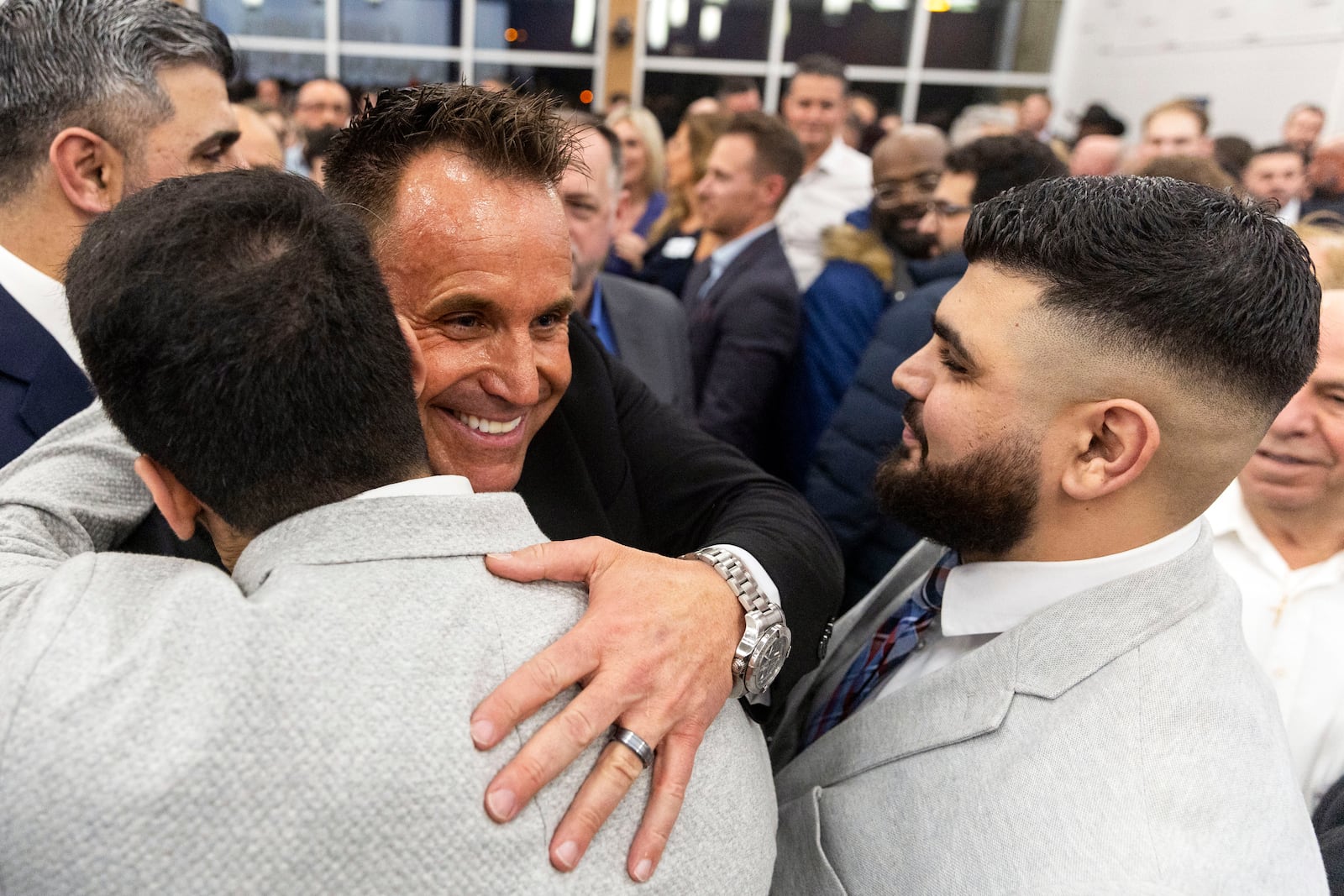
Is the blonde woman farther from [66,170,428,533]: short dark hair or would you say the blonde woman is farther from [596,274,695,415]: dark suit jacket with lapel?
[66,170,428,533]: short dark hair

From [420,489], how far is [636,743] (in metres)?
0.32

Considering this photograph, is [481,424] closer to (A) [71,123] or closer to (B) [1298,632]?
(A) [71,123]

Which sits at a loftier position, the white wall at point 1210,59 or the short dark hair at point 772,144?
the white wall at point 1210,59

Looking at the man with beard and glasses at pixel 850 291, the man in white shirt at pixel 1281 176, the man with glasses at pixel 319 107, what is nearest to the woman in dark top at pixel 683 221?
the man with beard and glasses at pixel 850 291

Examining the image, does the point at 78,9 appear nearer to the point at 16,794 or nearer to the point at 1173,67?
the point at 16,794

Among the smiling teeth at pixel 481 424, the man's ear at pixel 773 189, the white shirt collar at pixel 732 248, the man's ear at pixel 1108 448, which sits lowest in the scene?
the white shirt collar at pixel 732 248

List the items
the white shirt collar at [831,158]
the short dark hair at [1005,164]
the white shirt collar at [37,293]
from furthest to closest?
the white shirt collar at [831,158], the short dark hair at [1005,164], the white shirt collar at [37,293]

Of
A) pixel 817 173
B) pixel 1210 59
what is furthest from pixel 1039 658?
pixel 1210 59

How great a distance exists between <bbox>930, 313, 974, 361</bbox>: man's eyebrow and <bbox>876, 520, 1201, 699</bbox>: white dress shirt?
12.3 inches

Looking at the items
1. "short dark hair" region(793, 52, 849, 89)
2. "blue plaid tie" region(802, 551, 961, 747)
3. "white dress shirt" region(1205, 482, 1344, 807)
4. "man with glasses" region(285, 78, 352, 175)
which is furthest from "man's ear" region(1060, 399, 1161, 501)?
"man with glasses" region(285, 78, 352, 175)

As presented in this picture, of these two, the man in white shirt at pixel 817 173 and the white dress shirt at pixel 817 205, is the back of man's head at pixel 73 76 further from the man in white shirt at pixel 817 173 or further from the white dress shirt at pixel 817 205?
the white dress shirt at pixel 817 205

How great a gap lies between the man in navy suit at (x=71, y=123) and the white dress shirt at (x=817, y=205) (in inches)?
98.6

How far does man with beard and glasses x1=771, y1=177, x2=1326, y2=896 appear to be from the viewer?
106cm

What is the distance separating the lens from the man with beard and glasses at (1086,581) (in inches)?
41.8
